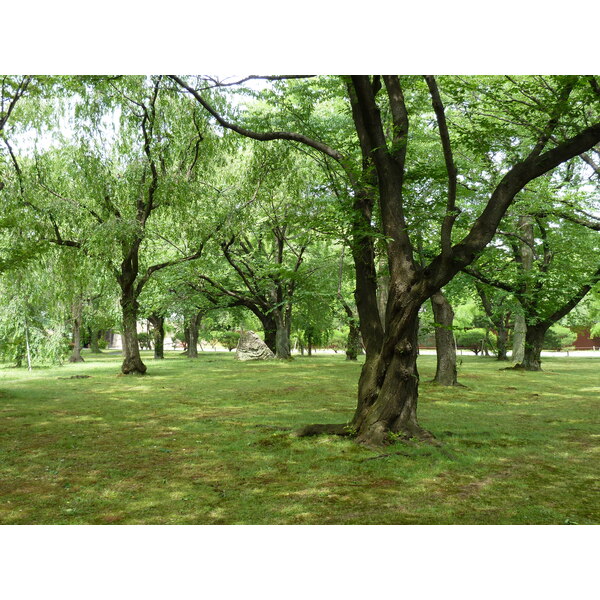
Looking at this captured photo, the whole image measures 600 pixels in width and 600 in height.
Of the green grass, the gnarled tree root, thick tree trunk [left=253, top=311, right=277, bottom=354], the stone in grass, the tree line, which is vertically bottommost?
the green grass

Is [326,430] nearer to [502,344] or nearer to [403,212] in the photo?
[403,212]

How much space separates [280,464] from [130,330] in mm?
12013

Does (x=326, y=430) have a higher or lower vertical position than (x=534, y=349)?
lower

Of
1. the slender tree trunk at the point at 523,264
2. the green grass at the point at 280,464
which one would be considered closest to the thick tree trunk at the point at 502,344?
the slender tree trunk at the point at 523,264

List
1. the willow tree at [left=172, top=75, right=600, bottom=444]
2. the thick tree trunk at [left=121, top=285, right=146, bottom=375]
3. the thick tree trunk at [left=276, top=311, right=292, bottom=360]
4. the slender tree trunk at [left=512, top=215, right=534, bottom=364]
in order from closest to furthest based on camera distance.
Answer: the willow tree at [left=172, top=75, right=600, bottom=444] < the thick tree trunk at [left=121, top=285, right=146, bottom=375] < the slender tree trunk at [left=512, top=215, right=534, bottom=364] < the thick tree trunk at [left=276, top=311, right=292, bottom=360]

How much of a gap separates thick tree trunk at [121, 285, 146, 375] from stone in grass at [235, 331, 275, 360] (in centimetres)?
727

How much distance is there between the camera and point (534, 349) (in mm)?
18766

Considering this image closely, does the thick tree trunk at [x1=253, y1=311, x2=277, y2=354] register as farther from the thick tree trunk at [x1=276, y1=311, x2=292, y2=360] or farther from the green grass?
the green grass

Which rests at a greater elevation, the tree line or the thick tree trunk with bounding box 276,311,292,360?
the tree line

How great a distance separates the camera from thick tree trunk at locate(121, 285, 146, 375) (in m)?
15.8

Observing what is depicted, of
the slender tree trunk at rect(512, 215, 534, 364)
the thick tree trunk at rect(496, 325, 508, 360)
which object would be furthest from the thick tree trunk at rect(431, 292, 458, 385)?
the thick tree trunk at rect(496, 325, 508, 360)

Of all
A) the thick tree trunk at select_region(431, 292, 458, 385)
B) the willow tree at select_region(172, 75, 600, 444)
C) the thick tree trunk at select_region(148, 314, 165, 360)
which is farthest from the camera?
the thick tree trunk at select_region(148, 314, 165, 360)

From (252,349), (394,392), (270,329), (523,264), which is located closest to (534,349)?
(523,264)

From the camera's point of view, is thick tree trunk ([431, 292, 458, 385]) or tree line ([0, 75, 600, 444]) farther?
thick tree trunk ([431, 292, 458, 385])
